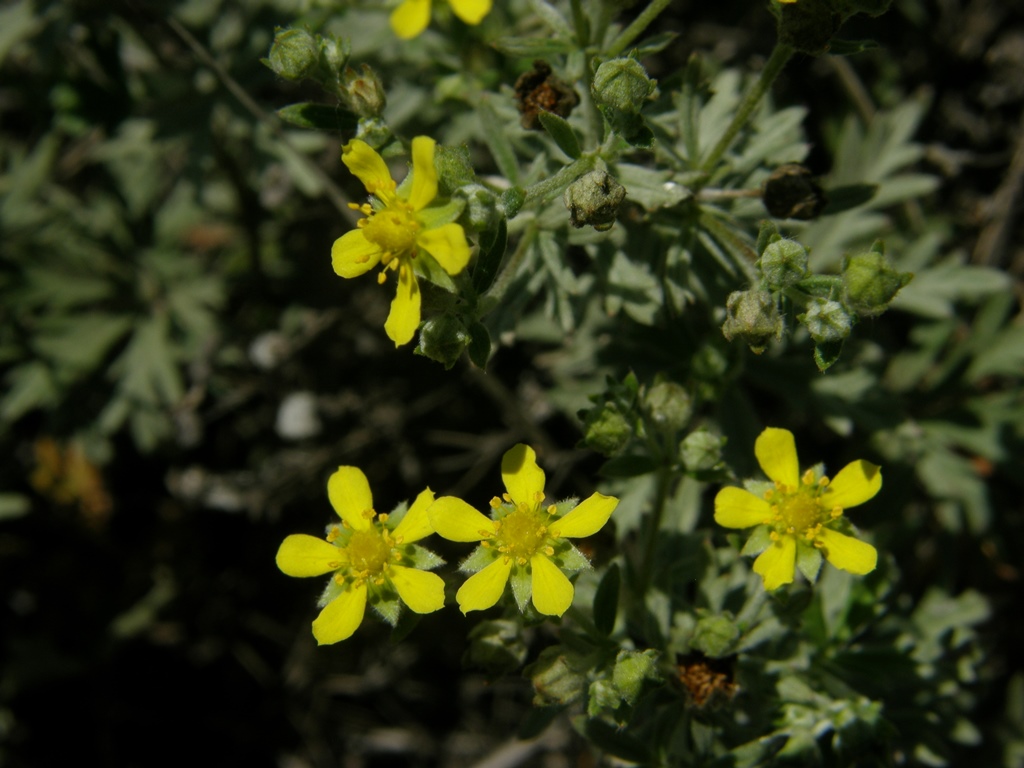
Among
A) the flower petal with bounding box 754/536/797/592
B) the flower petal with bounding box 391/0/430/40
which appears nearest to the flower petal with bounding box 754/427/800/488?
the flower petal with bounding box 754/536/797/592

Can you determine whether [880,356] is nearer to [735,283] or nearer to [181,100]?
[735,283]

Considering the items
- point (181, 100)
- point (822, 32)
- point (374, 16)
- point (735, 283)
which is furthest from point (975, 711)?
point (181, 100)

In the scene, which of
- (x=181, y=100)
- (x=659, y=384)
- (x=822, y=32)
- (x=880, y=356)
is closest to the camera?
(x=822, y=32)

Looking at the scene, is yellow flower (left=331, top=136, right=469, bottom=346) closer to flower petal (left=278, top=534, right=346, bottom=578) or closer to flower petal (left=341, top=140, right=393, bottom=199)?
flower petal (left=341, top=140, right=393, bottom=199)

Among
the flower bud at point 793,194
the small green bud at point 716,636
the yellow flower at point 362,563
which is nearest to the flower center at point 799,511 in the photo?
the small green bud at point 716,636

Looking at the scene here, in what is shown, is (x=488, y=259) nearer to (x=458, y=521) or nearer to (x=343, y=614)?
(x=458, y=521)

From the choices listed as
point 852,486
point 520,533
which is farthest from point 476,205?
point 852,486
